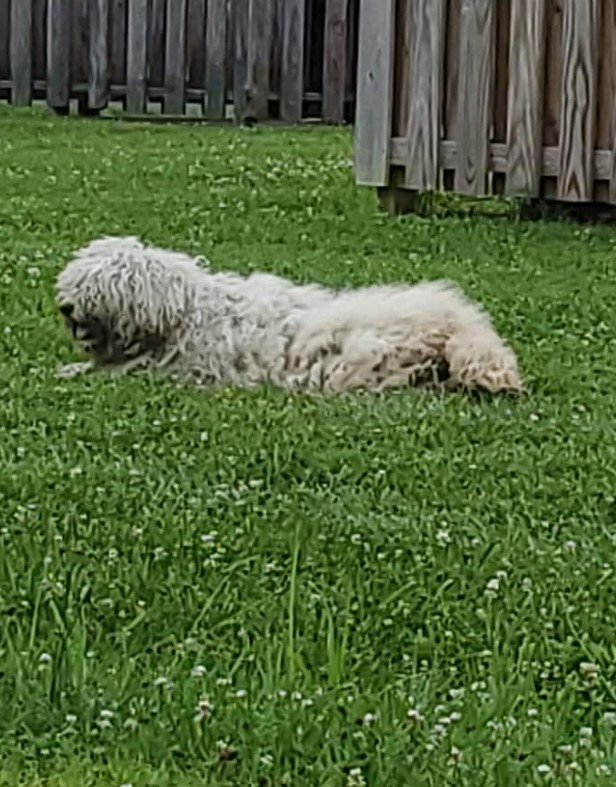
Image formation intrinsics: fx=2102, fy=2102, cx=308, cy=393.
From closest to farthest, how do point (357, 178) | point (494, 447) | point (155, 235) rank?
point (494, 447)
point (155, 235)
point (357, 178)

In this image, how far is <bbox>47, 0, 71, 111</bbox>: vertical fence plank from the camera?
17.0 m

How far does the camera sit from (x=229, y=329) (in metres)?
6.61

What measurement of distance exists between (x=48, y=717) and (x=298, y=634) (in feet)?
2.06

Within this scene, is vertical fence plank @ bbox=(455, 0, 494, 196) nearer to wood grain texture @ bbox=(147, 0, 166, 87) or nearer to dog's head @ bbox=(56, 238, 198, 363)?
dog's head @ bbox=(56, 238, 198, 363)

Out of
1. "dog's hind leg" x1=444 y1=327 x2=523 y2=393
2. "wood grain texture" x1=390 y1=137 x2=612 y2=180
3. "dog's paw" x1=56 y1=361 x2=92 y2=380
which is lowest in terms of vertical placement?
"dog's paw" x1=56 y1=361 x2=92 y2=380

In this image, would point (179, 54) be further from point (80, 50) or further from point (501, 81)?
point (501, 81)

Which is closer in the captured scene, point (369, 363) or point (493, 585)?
point (493, 585)

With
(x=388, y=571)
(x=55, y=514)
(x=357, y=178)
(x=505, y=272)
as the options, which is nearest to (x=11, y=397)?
(x=55, y=514)

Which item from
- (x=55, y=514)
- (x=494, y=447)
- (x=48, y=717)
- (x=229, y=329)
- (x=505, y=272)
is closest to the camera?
(x=48, y=717)

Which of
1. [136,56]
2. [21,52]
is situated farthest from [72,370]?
[21,52]

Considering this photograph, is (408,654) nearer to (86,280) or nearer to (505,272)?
(86,280)

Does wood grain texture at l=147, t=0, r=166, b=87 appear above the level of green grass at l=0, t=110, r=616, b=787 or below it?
above

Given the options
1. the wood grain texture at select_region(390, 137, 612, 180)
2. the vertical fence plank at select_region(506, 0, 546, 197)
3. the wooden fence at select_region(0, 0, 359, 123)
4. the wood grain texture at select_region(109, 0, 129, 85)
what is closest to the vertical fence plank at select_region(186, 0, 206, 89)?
the wooden fence at select_region(0, 0, 359, 123)

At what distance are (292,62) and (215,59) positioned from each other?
0.63 m
